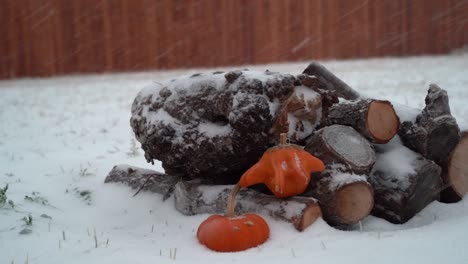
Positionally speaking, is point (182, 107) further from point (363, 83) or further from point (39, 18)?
point (39, 18)

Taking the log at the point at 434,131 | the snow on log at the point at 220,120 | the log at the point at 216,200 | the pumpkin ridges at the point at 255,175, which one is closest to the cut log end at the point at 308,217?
the log at the point at 216,200

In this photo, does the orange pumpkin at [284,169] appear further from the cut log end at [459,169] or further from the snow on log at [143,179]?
the cut log end at [459,169]

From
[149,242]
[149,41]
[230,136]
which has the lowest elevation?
[149,242]

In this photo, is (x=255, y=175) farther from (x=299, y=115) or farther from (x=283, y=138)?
(x=299, y=115)

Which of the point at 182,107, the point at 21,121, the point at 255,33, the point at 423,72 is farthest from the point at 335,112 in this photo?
the point at 255,33

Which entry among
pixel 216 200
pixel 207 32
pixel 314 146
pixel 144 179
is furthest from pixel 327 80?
pixel 207 32

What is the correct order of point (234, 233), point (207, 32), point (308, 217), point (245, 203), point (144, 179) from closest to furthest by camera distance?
point (234, 233)
point (308, 217)
point (245, 203)
point (144, 179)
point (207, 32)
